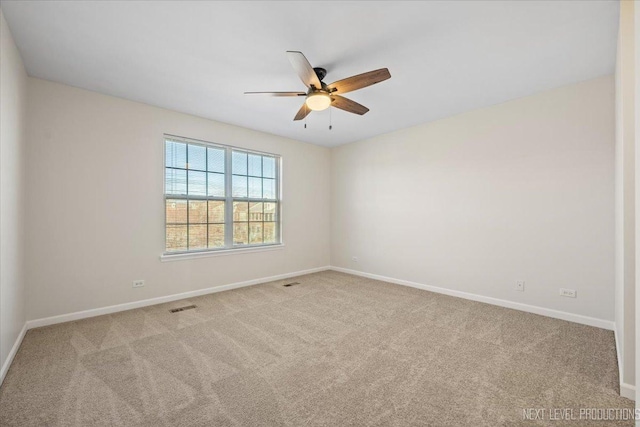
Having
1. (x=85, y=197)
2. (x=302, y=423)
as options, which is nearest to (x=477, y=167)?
(x=302, y=423)

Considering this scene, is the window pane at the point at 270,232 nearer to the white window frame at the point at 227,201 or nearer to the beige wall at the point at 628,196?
the white window frame at the point at 227,201

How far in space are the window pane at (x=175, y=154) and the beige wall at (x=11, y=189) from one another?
57.6 inches

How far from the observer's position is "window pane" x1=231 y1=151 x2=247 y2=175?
15.9 feet

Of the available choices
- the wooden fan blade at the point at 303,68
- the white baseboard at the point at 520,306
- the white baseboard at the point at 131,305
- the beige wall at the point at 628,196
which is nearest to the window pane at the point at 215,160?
the white baseboard at the point at 131,305

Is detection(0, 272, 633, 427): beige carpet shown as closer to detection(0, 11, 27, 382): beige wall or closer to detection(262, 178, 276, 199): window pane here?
detection(0, 11, 27, 382): beige wall

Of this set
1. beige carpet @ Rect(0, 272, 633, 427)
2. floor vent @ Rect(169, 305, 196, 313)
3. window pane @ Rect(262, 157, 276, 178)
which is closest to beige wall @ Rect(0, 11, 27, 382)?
beige carpet @ Rect(0, 272, 633, 427)

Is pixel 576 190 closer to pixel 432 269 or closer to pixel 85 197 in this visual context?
pixel 432 269

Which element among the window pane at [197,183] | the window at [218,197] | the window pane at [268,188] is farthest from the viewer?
the window pane at [268,188]

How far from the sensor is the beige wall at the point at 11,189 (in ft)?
7.14

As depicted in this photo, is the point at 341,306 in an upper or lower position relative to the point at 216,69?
lower

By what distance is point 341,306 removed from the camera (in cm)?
378

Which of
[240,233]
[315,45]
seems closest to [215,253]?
[240,233]

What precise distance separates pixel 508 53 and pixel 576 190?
6.05ft

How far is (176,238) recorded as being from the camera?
4164 mm
